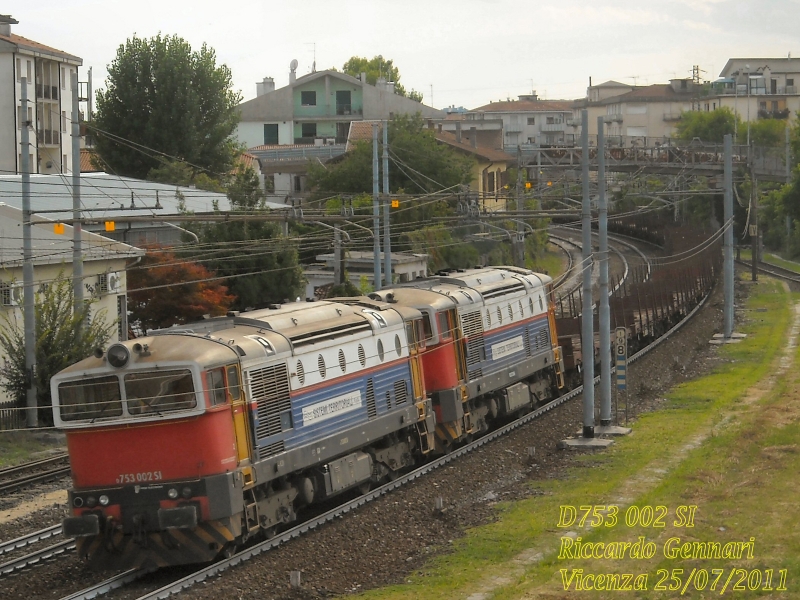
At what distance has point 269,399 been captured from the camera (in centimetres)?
1889

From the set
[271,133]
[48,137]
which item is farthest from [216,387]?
[271,133]

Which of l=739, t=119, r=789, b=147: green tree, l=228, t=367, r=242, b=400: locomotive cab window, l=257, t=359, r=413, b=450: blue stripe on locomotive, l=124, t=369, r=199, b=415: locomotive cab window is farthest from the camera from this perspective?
l=739, t=119, r=789, b=147: green tree

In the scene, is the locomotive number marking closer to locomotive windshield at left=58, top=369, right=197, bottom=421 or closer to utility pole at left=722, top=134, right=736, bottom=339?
locomotive windshield at left=58, top=369, right=197, bottom=421

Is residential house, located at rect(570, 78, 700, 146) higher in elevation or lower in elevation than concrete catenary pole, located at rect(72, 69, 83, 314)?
higher

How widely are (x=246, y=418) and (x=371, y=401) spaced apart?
4.73m

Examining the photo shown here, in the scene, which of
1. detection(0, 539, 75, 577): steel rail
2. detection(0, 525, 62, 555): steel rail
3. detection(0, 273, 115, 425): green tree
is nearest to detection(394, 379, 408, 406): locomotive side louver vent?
detection(0, 525, 62, 555): steel rail

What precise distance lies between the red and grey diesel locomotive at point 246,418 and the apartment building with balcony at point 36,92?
45147 millimetres

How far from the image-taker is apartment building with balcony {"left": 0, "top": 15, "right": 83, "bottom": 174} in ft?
218

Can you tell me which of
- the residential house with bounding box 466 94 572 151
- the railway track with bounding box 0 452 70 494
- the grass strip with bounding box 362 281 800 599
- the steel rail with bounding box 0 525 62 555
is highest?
the residential house with bounding box 466 94 572 151

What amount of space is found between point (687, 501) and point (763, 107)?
4607 inches

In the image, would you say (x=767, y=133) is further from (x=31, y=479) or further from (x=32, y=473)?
(x=31, y=479)

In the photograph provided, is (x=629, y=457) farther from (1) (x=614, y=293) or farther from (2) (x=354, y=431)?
(1) (x=614, y=293)

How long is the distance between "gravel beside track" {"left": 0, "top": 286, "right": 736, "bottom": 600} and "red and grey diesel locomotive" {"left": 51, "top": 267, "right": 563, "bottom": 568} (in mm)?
656

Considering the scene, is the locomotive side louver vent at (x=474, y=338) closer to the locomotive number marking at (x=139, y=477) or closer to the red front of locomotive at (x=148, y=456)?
the red front of locomotive at (x=148, y=456)
